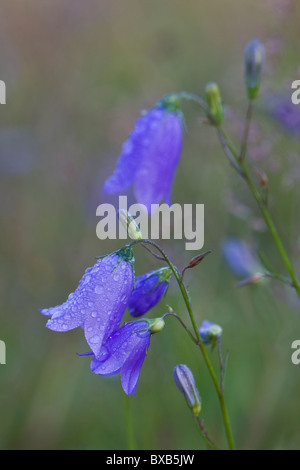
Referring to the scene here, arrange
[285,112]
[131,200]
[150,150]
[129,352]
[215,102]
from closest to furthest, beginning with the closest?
1. [129,352]
2. [215,102]
3. [150,150]
4. [285,112]
5. [131,200]

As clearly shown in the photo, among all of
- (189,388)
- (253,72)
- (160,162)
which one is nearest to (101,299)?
(189,388)

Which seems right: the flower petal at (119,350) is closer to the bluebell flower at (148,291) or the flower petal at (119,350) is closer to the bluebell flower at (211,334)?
the bluebell flower at (148,291)

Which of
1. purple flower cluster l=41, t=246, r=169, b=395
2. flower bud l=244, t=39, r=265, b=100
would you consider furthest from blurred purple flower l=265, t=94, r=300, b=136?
purple flower cluster l=41, t=246, r=169, b=395

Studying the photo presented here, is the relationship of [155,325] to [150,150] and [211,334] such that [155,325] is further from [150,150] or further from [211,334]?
[150,150]

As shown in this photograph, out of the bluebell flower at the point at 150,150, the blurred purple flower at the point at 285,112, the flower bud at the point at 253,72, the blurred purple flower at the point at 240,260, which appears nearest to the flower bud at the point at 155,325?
the bluebell flower at the point at 150,150
